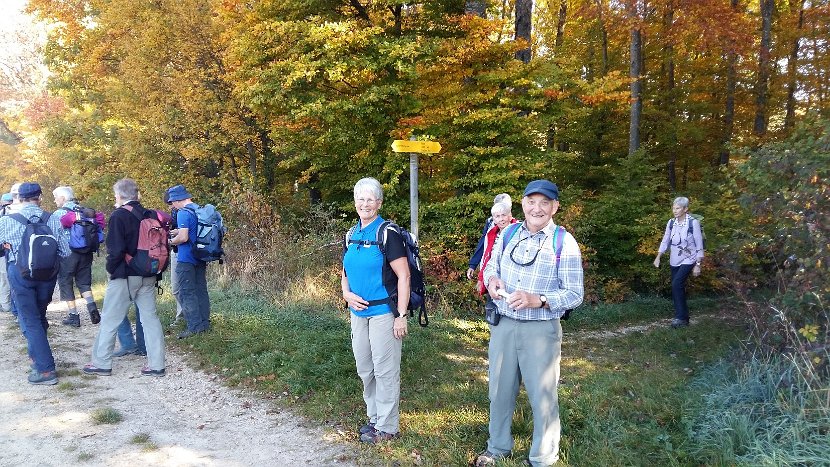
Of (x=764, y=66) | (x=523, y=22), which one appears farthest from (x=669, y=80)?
(x=523, y=22)

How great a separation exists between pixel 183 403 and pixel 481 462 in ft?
9.89

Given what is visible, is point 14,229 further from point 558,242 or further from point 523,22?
point 523,22

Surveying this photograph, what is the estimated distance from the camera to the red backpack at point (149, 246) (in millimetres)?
5277

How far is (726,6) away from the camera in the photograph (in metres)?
13.8

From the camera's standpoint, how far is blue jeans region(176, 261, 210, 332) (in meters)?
6.55

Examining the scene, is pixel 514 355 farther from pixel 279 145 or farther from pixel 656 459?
pixel 279 145

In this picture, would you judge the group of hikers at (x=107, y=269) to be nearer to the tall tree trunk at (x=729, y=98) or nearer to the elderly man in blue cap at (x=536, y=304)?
the elderly man in blue cap at (x=536, y=304)

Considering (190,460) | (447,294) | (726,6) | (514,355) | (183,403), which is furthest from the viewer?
(726,6)

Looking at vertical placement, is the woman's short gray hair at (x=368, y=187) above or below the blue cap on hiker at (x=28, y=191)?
below

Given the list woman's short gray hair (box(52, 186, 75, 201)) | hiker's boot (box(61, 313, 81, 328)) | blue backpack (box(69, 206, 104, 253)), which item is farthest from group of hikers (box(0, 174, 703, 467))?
hiker's boot (box(61, 313, 81, 328))

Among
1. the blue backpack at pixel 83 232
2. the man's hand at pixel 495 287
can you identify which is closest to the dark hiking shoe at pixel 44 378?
the blue backpack at pixel 83 232

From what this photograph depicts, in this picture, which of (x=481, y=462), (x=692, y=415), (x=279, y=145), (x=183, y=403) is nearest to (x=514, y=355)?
(x=481, y=462)

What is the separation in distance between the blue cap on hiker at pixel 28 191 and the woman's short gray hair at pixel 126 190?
0.99 m

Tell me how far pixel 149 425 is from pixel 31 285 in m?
2.12
